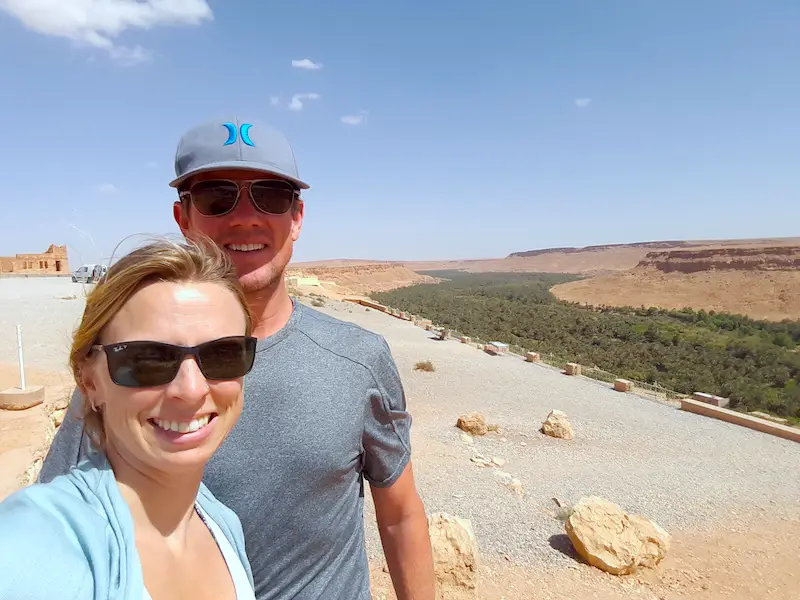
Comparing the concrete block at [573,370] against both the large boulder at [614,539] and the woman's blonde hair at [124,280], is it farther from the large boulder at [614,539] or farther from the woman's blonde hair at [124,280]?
the woman's blonde hair at [124,280]

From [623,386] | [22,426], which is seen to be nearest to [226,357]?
[22,426]

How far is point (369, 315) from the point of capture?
32875 millimetres

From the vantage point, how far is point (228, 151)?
1657 millimetres

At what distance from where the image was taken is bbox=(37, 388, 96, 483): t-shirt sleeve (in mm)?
1249

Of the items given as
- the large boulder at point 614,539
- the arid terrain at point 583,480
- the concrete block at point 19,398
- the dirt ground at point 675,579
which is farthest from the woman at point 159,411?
the concrete block at point 19,398

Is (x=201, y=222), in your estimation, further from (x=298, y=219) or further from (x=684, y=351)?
(x=684, y=351)

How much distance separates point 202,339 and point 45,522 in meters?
0.50

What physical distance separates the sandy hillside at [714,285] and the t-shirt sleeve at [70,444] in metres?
60.1

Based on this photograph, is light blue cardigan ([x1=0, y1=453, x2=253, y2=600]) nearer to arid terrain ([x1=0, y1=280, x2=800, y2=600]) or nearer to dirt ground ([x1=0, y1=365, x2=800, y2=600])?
arid terrain ([x1=0, y1=280, x2=800, y2=600])

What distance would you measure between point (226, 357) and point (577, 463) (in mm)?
10253

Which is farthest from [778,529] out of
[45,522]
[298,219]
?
[45,522]

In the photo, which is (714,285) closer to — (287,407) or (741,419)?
(741,419)

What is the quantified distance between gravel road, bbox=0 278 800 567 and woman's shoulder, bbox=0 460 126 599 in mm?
5956

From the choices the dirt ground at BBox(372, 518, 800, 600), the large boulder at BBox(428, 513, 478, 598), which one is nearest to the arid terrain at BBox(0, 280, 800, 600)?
the dirt ground at BBox(372, 518, 800, 600)
